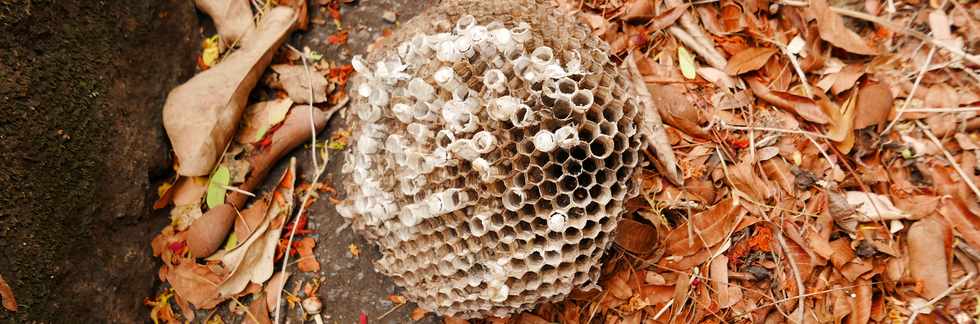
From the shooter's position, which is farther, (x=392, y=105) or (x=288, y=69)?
(x=288, y=69)

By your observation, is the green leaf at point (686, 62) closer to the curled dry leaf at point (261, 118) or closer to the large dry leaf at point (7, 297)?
the curled dry leaf at point (261, 118)

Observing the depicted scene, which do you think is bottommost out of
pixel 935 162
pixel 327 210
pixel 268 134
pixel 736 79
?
pixel 327 210

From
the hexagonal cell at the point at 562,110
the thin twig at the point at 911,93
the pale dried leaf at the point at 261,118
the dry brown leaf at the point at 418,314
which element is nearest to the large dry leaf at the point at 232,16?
the pale dried leaf at the point at 261,118

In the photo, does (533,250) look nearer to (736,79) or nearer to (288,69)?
(736,79)

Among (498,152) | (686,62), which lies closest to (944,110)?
(686,62)

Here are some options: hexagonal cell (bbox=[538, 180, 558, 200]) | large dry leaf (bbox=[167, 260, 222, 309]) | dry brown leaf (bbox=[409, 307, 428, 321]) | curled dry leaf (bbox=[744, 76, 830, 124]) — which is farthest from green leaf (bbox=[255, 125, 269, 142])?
curled dry leaf (bbox=[744, 76, 830, 124])

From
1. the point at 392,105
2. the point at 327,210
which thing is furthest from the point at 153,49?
the point at 392,105
